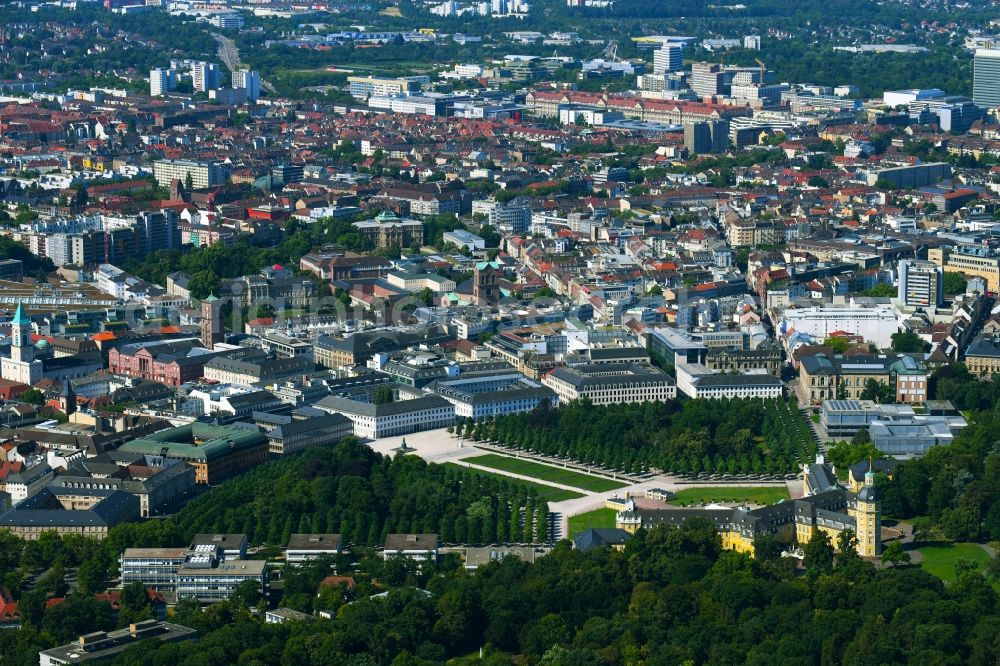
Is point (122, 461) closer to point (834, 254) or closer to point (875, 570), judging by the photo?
point (875, 570)

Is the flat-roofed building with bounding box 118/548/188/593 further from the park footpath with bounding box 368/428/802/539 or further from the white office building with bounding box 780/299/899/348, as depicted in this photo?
the white office building with bounding box 780/299/899/348

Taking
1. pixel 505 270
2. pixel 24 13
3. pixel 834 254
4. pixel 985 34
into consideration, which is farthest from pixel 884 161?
pixel 24 13

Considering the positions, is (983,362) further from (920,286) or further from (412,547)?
(412,547)

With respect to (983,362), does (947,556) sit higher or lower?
lower

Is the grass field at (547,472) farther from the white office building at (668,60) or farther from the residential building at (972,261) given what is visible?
the white office building at (668,60)

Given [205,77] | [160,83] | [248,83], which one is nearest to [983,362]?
[248,83]
